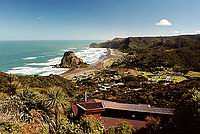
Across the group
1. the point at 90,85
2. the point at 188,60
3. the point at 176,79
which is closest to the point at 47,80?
the point at 90,85

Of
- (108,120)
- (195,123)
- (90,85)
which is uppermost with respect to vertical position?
(195,123)

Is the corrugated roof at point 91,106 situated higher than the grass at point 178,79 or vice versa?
the corrugated roof at point 91,106

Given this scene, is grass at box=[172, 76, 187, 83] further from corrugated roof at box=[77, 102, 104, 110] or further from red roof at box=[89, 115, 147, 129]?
red roof at box=[89, 115, 147, 129]

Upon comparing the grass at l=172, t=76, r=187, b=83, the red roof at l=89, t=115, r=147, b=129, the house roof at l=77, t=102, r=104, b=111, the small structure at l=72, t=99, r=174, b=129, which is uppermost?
the house roof at l=77, t=102, r=104, b=111

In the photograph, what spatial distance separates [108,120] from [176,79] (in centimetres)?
7007

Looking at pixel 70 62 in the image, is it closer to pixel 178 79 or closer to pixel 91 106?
pixel 178 79

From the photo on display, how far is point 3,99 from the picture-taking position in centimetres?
4134

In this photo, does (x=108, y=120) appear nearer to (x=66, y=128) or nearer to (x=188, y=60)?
(x=66, y=128)

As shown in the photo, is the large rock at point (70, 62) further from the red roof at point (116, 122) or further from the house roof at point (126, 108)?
the red roof at point (116, 122)

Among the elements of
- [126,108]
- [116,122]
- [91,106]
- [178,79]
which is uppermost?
[91,106]

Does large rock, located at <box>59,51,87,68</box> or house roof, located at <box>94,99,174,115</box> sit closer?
house roof, located at <box>94,99,174,115</box>

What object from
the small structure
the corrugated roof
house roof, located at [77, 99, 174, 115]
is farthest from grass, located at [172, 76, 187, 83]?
the corrugated roof

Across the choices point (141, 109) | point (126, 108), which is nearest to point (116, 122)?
point (126, 108)

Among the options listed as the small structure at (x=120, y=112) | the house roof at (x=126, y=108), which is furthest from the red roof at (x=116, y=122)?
the house roof at (x=126, y=108)
